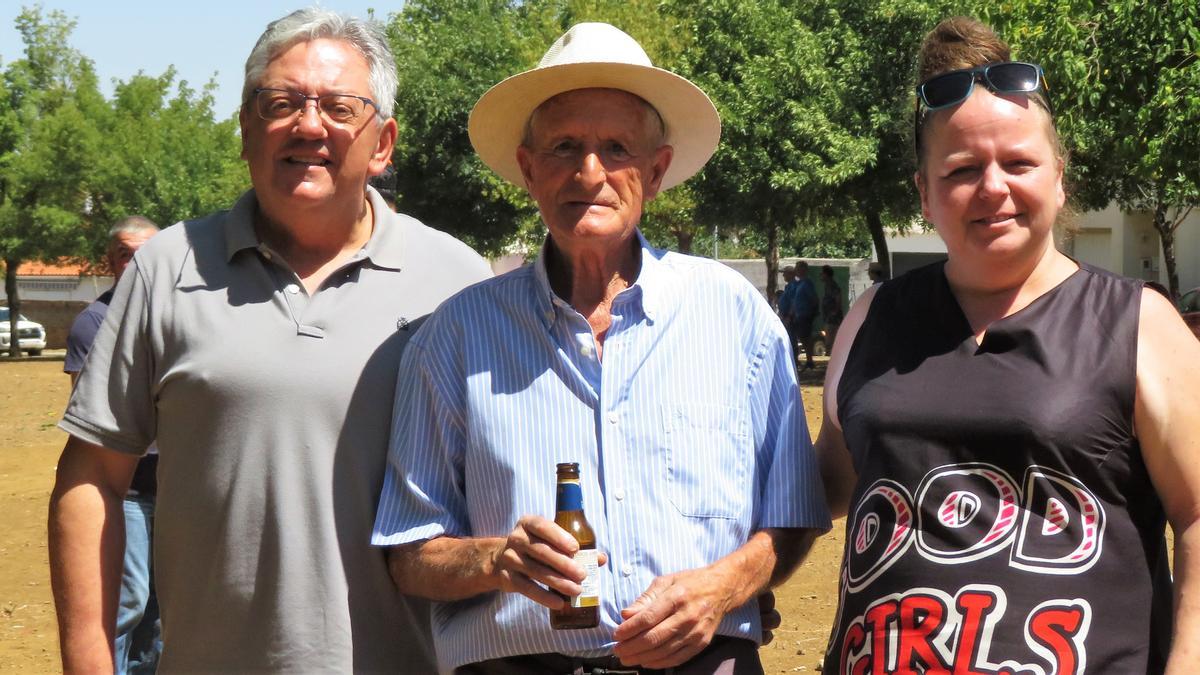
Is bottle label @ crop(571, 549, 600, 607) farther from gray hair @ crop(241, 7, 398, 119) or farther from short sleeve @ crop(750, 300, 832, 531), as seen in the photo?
gray hair @ crop(241, 7, 398, 119)

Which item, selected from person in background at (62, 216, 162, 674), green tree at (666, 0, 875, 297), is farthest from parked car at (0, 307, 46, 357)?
person in background at (62, 216, 162, 674)

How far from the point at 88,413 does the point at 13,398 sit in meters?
22.9

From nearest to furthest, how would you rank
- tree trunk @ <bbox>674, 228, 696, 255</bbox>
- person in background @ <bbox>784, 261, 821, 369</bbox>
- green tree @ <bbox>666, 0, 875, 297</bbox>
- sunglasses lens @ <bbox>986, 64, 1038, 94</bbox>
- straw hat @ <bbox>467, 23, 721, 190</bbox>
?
sunglasses lens @ <bbox>986, 64, 1038, 94</bbox>
straw hat @ <bbox>467, 23, 721, 190</bbox>
green tree @ <bbox>666, 0, 875, 297</bbox>
person in background @ <bbox>784, 261, 821, 369</bbox>
tree trunk @ <bbox>674, 228, 696, 255</bbox>

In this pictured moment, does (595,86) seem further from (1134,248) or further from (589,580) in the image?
(1134,248)

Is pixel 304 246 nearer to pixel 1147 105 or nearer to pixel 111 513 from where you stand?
pixel 111 513

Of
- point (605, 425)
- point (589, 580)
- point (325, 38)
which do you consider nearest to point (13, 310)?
point (325, 38)

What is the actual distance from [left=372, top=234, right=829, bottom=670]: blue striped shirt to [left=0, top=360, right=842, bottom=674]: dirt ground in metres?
4.23

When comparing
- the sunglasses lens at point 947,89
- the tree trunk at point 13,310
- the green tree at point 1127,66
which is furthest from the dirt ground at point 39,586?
the tree trunk at point 13,310

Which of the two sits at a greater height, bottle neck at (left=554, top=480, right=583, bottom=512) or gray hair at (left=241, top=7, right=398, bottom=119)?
gray hair at (left=241, top=7, right=398, bottom=119)

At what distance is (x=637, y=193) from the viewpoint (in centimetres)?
333

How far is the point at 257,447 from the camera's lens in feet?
10.7

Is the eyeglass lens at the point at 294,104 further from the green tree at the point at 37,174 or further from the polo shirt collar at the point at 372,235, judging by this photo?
the green tree at the point at 37,174

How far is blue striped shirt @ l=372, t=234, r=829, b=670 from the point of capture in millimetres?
3096

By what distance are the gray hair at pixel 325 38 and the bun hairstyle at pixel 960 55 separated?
1.41 meters
